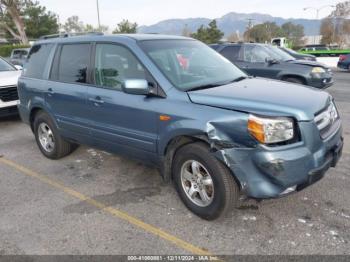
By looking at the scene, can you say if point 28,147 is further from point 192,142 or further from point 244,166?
point 244,166

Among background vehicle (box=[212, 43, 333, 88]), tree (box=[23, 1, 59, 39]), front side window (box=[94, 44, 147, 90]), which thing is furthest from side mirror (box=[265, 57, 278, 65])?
tree (box=[23, 1, 59, 39])

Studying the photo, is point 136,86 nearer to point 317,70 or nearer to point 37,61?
point 37,61

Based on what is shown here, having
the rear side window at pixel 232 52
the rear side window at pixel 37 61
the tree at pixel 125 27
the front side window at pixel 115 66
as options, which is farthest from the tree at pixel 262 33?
the front side window at pixel 115 66

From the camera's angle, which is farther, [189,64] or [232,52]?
[232,52]

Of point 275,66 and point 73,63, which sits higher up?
point 73,63

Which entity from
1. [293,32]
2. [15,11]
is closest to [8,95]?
[15,11]

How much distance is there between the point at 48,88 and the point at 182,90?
93.5 inches

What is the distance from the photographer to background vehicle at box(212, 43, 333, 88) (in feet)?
28.9

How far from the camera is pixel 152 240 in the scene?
303cm

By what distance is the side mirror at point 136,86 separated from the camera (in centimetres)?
332

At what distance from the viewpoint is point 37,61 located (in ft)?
16.8

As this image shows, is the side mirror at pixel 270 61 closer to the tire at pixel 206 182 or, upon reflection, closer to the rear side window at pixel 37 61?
the rear side window at pixel 37 61

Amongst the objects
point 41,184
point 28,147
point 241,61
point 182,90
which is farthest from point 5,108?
point 241,61

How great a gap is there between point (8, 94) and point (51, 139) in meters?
3.03
